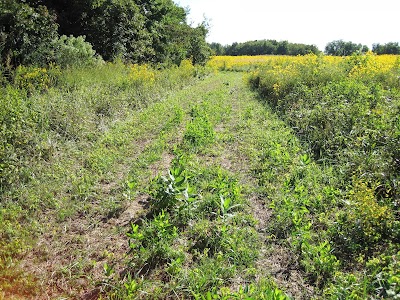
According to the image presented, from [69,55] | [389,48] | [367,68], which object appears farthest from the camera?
[389,48]

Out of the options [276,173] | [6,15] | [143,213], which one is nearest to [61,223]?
[143,213]

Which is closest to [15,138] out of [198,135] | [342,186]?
[198,135]

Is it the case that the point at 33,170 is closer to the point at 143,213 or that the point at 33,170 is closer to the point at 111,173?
the point at 111,173

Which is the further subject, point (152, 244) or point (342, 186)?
point (342, 186)

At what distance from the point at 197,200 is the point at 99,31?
12.8m

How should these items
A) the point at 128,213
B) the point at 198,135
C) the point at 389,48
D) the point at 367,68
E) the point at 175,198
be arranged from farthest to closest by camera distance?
the point at 389,48, the point at 367,68, the point at 198,135, the point at 128,213, the point at 175,198

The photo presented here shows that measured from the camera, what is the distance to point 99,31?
46.3ft

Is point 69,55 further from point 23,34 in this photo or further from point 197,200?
point 197,200

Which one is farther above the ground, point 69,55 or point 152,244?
point 69,55

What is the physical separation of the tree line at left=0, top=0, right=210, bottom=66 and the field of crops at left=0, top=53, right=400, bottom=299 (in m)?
2.05

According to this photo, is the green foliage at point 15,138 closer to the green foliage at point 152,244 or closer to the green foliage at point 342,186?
the green foliage at point 152,244

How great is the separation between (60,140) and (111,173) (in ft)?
4.86

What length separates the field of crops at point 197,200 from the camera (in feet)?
9.14

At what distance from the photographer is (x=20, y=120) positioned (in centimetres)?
494
